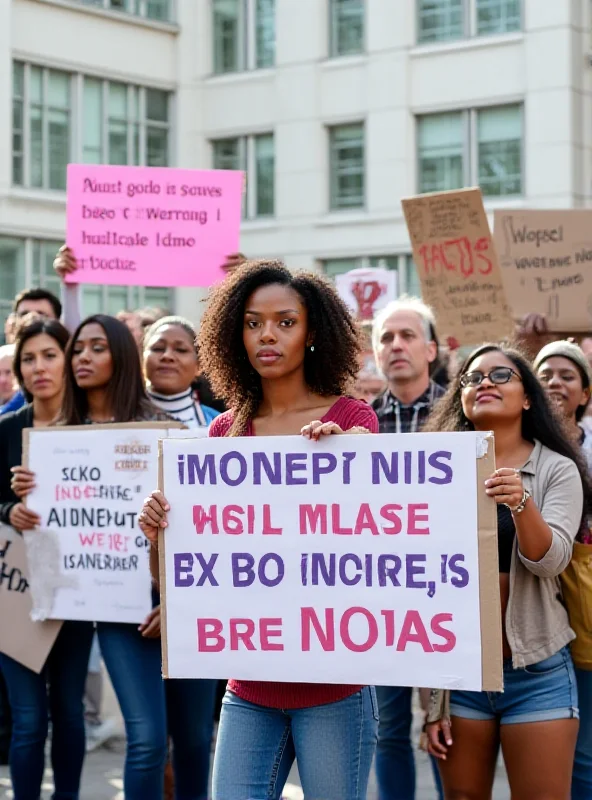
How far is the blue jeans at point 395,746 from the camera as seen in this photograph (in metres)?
5.39

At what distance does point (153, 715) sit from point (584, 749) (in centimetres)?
145

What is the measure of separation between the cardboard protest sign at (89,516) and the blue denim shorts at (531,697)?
1.48 metres

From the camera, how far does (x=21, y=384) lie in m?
5.95

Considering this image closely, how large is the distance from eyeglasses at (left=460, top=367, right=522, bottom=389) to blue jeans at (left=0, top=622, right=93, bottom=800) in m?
1.90

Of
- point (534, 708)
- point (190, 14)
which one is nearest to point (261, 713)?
point (534, 708)

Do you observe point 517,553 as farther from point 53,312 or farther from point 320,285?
point 53,312

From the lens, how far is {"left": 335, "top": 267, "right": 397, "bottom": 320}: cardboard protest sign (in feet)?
35.9

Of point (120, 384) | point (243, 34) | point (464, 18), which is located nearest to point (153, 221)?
point (120, 384)

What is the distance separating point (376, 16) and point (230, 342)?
20.2 metres

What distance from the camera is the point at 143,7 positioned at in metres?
24.3

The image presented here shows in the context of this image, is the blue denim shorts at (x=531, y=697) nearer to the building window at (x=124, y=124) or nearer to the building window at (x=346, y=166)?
the building window at (x=124, y=124)

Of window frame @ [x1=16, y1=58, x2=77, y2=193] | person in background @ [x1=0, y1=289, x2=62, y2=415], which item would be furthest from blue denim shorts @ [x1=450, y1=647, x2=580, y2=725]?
window frame @ [x1=16, y1=58, x2=77, y2=193]

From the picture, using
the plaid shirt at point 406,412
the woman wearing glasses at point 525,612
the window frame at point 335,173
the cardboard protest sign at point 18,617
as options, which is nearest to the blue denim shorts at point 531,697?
the woman wearing glasses at point 525,612

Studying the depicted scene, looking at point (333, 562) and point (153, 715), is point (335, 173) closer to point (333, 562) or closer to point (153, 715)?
point (153, 715)
